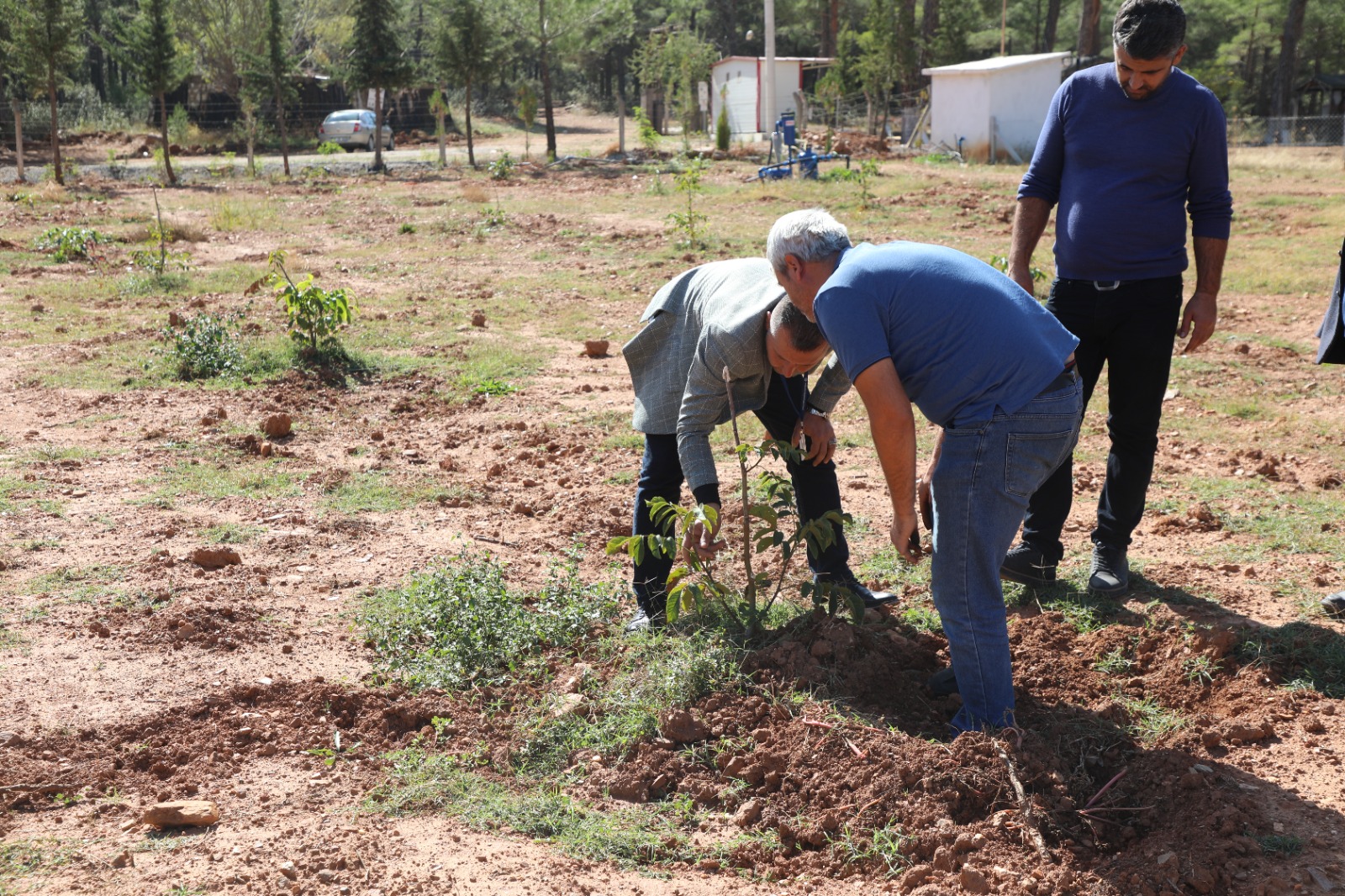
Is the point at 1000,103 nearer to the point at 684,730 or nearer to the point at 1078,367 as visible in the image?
the point at 1078,367

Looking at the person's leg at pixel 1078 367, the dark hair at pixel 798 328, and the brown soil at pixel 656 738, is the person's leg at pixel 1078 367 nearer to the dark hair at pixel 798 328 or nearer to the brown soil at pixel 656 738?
the brown soil at pixel 656 738

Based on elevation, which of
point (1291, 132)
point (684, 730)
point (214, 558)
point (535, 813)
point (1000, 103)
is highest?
point (1000, 103)

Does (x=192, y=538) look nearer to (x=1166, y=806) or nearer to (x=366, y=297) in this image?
(x=1166, y=806)

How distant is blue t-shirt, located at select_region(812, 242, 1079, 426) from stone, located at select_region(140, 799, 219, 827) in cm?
207

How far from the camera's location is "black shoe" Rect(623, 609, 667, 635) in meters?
3.89

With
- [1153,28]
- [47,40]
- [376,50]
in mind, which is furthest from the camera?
[376,50]

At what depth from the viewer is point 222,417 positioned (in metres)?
6.88

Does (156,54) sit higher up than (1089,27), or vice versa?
(1089,27)

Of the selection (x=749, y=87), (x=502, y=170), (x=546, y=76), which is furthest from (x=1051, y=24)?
(x=502, y=170)

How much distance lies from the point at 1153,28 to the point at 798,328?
154cm

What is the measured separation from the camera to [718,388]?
3.39 meters

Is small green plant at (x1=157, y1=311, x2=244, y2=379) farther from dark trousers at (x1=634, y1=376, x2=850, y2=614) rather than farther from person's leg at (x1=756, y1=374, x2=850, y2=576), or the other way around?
person's leg at (x1=756, y1=374, x2=850, y2=576)

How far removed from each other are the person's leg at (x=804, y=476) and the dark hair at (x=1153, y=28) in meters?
1.49

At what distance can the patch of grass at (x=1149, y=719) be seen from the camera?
3221 mm
